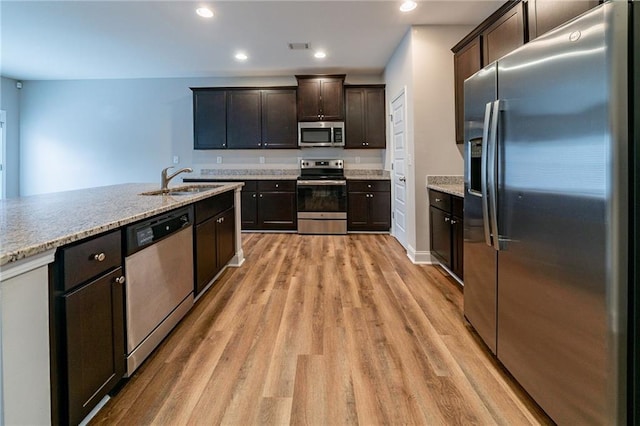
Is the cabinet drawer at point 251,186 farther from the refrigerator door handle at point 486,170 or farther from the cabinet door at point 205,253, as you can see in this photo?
the refrigerator door handle at point 486,170

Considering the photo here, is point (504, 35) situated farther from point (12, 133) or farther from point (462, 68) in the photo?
point (12, 133)

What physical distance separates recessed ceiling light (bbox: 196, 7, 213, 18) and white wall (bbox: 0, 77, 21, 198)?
16.0 feet

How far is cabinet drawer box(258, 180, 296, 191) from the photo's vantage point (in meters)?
5.77

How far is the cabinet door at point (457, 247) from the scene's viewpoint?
302 cm

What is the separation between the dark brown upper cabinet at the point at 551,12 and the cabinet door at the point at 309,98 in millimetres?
3632

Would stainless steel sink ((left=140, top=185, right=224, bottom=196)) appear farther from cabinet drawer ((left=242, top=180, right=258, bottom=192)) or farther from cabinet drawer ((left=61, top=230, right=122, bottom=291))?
cabinet drawer ((left=242, top=180, right=258, bottom=192))

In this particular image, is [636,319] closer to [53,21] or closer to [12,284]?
[12,284]

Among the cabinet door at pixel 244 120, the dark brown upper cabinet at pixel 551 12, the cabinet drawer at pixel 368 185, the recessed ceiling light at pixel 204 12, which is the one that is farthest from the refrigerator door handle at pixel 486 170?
the cabinet door at pixel 244 120

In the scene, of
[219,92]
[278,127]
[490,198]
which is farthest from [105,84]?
[490,198]

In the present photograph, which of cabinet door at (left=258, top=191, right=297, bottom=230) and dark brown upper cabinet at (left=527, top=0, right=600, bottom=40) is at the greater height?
dark brown upper cabinet at (left=527, top=0, right=600, bottom=40)

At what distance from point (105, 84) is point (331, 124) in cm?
416

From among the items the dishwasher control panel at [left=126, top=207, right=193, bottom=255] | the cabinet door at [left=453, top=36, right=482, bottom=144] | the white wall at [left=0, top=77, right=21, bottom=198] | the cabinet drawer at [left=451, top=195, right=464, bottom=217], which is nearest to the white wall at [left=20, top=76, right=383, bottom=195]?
the white wall at [left=0, top=77, right=21, bottom=198]

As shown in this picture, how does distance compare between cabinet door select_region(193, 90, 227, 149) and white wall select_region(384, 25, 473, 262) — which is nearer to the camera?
white wall select_region(384, 25, 473, 262)

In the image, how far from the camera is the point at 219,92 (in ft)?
19.4
